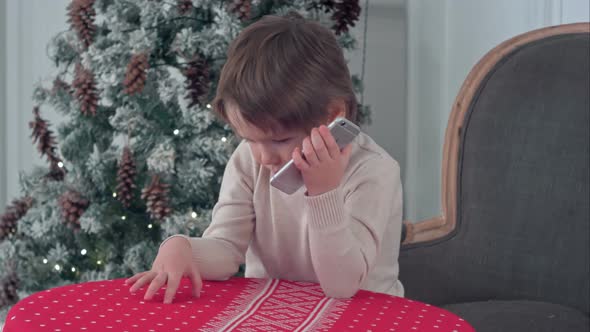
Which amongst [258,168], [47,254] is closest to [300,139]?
[258,168]

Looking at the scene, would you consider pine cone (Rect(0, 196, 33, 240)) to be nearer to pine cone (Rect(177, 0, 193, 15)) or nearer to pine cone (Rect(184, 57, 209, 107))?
pine cone (Rect(184, 57, 209, 107))

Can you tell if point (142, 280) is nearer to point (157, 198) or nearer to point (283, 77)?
point (283, 77)

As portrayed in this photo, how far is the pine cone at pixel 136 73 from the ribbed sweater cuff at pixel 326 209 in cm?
100

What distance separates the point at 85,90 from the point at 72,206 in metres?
0.29

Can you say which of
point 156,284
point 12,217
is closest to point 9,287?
point 12,217

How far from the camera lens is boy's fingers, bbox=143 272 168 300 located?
3.26 feet

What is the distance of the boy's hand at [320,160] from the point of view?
38.5 inches

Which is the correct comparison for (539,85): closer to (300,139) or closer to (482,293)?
(482,293)

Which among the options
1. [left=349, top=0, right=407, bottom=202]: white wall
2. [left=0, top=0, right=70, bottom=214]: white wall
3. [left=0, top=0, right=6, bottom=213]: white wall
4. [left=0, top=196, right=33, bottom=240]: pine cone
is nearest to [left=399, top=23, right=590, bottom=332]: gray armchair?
[left=349, top=0, right=407, bottom=202]: white wall

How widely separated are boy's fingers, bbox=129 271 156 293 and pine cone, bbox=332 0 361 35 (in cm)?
113

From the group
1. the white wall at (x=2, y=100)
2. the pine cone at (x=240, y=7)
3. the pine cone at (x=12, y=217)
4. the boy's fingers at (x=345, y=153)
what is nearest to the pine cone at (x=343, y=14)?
the pine cone at (x=240, y=7)

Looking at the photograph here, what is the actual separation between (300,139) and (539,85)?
0.80m

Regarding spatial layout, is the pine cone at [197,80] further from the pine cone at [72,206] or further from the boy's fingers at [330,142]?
the boy's fingers at [330,142]

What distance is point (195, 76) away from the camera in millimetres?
1938
